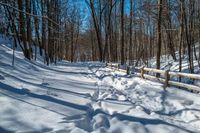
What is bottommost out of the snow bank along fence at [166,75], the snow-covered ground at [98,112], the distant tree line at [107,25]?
the snow-covered ground at [98,112]

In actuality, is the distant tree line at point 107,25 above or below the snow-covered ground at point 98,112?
above

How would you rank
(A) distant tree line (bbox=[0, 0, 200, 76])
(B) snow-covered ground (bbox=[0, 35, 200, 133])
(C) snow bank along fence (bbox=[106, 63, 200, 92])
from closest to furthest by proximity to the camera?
(B) snow-covered ground (bbox=[0, 35, 200, 133]), (C) snow bank along fence (bbox=[106, 63, 200, 92]), (A) distant tree line (bbox=[0, 0, 200, 76])

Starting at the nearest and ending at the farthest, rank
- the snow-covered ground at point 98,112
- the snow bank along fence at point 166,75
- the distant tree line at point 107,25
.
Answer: the snow-covered ground at point 98,112, the snow bank along fence at point 166,75, the distant tree line at point 107,25

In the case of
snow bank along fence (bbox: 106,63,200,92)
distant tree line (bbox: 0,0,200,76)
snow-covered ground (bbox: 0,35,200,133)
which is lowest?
snow-covered ground (bbox: 0,35,200,133)

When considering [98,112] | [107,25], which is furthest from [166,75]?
[107,25]

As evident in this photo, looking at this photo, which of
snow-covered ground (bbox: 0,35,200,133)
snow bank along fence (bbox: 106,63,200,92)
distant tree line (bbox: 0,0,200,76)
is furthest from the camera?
distant tree line (bbox: 0,0,200,76)

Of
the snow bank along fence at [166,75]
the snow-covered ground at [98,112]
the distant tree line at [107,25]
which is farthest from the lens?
the distant tree line at [107,25]

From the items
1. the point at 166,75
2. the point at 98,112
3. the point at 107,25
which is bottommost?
the point at 98,112

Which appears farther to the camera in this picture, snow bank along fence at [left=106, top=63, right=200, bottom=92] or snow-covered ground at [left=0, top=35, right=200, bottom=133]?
snow bank along fence at [left=106, top=63, right=200, bottom=92]

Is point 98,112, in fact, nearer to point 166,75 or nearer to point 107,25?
point 166,75

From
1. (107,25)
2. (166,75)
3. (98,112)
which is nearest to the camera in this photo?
(98,112)

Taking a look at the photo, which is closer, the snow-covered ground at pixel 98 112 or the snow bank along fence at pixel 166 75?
the snow-covered ground at pixel 98 112

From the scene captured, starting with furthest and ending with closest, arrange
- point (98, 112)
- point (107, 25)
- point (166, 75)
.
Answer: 1. point (107, 25)
2. point (166, 75)
3. point (98, 112)

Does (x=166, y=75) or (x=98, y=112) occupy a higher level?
(x=166, y=75)
